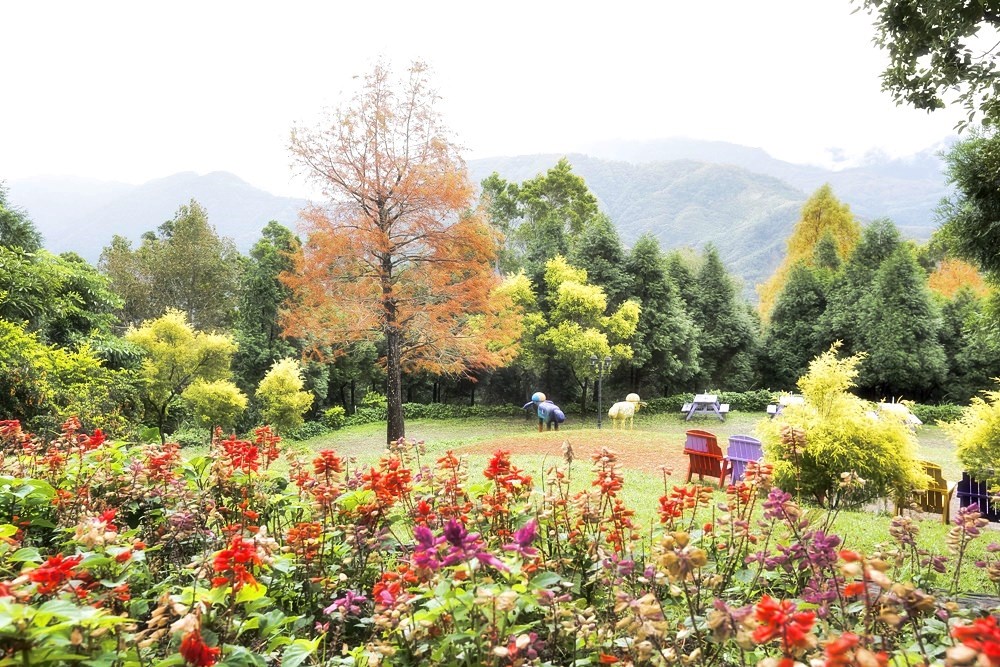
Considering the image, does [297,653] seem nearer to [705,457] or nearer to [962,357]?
[705,457]

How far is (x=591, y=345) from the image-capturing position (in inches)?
750

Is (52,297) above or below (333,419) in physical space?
above

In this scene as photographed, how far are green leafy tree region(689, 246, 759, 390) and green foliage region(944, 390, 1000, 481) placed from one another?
696 inches

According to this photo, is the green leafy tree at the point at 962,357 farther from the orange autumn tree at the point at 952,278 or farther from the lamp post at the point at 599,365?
the lamp post at the point at 599,365

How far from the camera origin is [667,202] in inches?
5027

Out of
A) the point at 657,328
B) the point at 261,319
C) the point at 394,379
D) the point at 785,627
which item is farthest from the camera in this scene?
the point at 657,328

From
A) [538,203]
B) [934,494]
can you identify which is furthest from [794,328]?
[934,494]

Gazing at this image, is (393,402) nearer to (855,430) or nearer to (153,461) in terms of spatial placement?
(855,430)

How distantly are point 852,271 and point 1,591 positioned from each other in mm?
27217

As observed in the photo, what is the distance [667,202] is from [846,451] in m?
129

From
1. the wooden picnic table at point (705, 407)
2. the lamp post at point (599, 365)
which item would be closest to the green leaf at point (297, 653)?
the lamp post at point (599, 365)

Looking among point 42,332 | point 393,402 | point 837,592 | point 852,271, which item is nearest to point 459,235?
point 393,402

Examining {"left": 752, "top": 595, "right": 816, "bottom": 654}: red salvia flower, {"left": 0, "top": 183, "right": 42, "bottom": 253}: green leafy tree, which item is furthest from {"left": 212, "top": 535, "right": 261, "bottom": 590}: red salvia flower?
{"left": 0, "top": 183, "right": 42, "bottom": 253}: green leafy tree

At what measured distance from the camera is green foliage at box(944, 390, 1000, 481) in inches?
257
